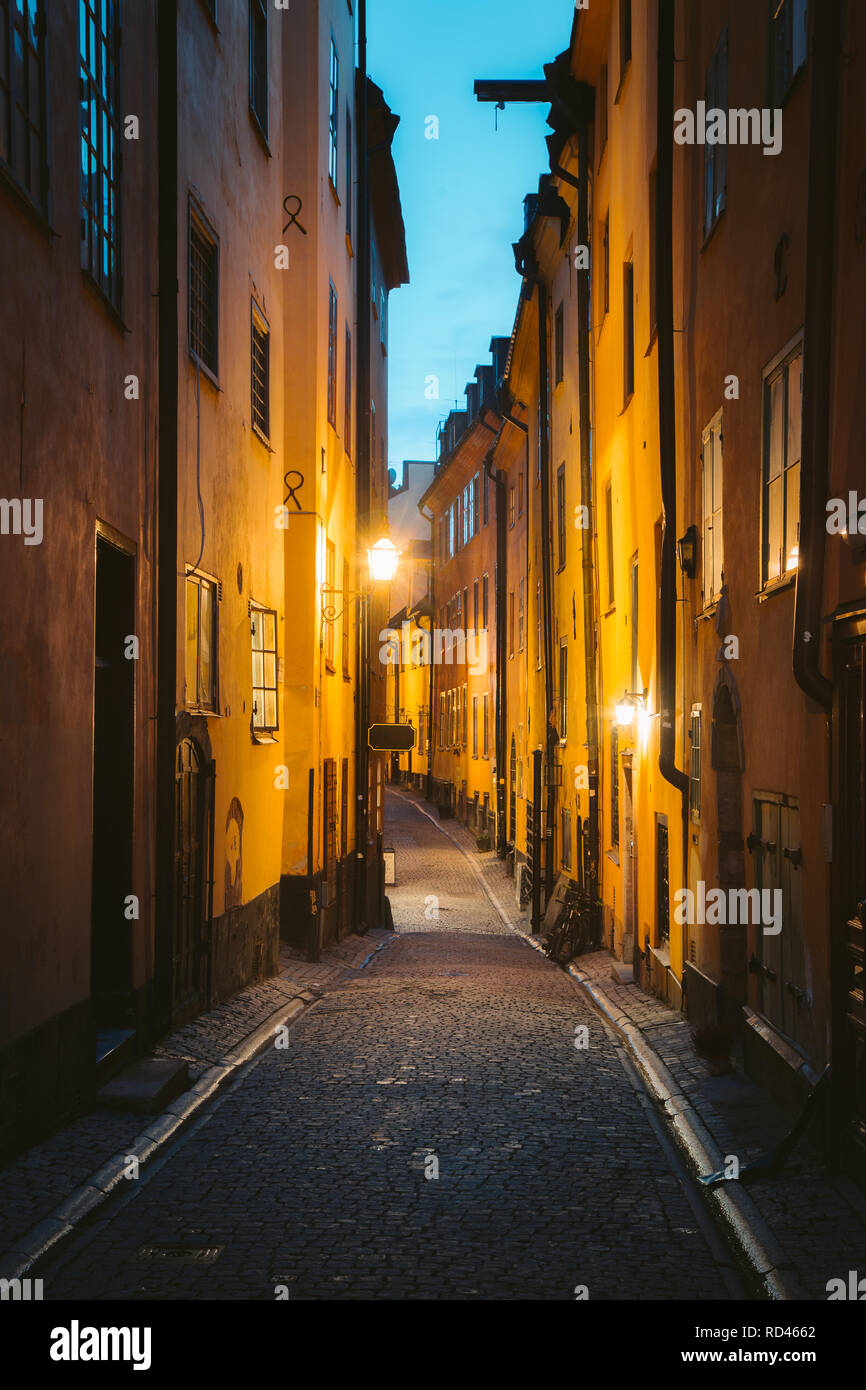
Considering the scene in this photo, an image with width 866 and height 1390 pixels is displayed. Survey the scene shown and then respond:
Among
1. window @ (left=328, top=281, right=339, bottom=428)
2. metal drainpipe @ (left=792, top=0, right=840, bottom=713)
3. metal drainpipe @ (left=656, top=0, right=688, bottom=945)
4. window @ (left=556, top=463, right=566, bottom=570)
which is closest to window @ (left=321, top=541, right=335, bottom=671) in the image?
window @ (left=328, top=281, right=339, bottom=428)


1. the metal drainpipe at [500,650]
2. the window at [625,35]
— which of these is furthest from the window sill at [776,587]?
the metal drainpipe at [500,650]

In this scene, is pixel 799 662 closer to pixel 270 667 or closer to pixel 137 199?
pixel 137 199

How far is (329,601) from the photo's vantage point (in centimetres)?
1998

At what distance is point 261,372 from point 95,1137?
10.7 m

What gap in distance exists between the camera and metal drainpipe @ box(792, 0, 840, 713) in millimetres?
7469

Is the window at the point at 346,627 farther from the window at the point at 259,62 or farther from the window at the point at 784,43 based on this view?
the window at the point at 784,43

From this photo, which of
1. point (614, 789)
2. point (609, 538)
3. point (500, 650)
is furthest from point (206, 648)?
point (500, 650)

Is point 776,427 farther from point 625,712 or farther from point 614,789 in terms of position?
point 614,789

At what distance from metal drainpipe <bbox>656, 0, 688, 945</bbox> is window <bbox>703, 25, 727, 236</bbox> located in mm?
826

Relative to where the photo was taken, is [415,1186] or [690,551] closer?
[415,1186]

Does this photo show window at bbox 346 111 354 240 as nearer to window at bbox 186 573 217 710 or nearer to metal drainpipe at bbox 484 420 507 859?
window at bbox 186 573 217 710

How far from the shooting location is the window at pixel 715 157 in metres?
11.3
